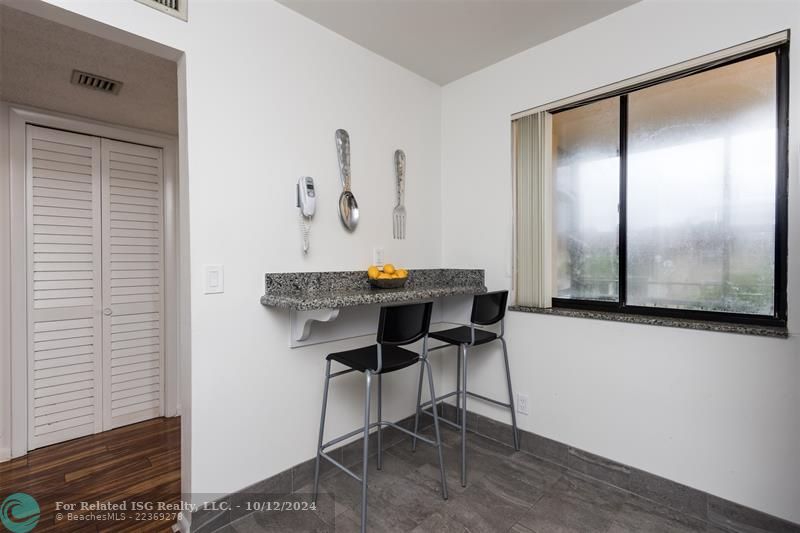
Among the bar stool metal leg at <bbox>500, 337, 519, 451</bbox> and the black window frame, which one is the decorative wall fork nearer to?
the bar stool metal leg at <bbox>500, 337, 519, 451</bbox>

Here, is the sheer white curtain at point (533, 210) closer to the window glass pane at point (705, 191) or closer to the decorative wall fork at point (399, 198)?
the window glass pane at point (705, 191)

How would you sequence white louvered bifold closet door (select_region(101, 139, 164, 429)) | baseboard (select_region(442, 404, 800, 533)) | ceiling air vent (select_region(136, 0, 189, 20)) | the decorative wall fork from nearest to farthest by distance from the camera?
1. ceiling air vent (select_region(136, 0, 189, 20))
2. baseboard (select_region(442, 404, 800, 533))
3. the decorative wall fork
4. white louvered bifold closet door (select_region(101, 139, 164, 429))

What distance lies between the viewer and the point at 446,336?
7.71 ft

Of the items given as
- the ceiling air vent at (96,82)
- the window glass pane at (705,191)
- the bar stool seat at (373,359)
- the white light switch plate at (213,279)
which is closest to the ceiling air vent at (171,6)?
the ceiling air vent at (96,82)

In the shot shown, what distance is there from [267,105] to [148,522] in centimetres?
213

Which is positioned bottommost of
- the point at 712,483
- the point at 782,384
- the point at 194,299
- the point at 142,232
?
the point at 712,483

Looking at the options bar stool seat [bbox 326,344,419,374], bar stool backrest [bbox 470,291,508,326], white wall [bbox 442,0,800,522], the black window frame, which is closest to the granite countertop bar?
bar stool backrest [bbox 470,291,508,326]

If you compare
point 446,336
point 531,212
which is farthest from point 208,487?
point 531,212

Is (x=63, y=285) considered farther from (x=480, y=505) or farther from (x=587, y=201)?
(x=587, y=201)

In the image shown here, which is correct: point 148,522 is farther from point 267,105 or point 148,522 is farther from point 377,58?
point 377,58

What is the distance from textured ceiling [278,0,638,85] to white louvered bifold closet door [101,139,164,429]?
1.95m

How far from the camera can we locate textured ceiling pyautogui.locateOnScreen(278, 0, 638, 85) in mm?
1984

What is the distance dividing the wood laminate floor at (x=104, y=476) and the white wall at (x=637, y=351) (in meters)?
2.04

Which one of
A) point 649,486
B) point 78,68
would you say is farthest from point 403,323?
point 78,68
